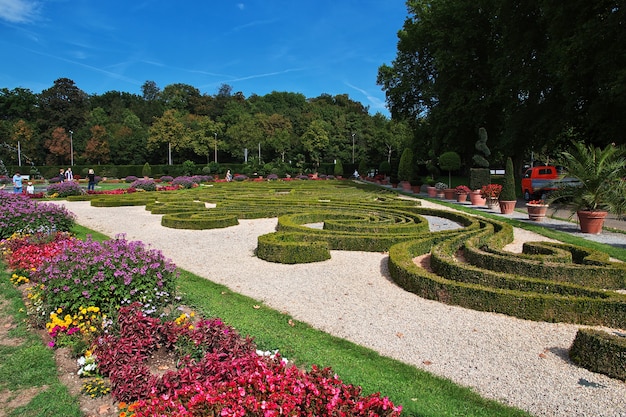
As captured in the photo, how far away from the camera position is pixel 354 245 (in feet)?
27.4

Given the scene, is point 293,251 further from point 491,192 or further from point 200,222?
point 491,192

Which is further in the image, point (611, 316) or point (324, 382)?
point (611, 316)

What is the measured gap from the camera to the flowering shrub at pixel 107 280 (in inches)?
171

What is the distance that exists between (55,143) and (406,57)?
45047 millimetres

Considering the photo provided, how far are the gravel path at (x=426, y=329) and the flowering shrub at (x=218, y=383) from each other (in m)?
1.39

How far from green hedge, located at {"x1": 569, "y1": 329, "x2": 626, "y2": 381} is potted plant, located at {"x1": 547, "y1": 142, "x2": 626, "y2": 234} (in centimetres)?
738

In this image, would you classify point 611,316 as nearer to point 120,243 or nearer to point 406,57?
point 120,243

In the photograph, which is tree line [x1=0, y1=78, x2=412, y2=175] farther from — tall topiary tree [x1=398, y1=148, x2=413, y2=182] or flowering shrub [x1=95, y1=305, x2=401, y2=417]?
flowering shrub [x1=95, y1=305, x2=401, y2=417]

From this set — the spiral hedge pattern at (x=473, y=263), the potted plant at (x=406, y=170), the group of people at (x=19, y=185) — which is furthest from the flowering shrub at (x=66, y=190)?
the potted plant at (x=406, y=170)

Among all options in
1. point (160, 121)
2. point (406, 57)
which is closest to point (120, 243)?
point (406, 57)

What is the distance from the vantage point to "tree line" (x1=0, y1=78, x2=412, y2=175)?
2093 inches

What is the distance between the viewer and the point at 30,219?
880 cm

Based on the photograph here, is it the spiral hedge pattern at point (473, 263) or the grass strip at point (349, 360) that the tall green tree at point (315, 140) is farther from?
the grass strip at point (349, 360)

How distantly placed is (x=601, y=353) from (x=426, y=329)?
5.24 ft
